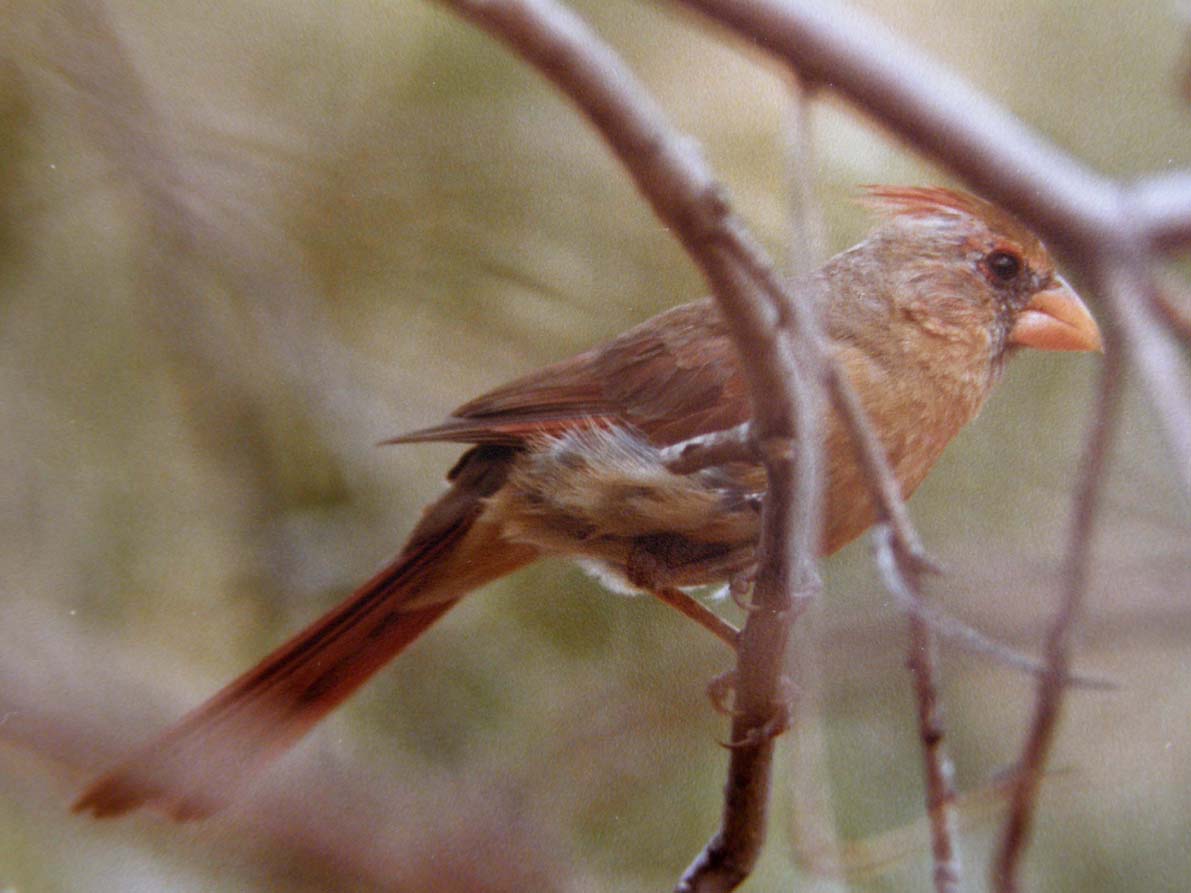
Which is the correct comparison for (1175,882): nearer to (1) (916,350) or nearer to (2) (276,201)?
(1) (916,350)

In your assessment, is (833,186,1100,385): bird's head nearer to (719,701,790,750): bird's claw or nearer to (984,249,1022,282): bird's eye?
(984,249,1022,282): bird's eye

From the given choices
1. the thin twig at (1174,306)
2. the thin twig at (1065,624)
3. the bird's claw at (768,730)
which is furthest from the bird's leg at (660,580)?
the thin twig at (1174,306)

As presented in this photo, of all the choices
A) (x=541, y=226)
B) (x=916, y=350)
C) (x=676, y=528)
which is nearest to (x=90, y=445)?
(x=541, y=226)

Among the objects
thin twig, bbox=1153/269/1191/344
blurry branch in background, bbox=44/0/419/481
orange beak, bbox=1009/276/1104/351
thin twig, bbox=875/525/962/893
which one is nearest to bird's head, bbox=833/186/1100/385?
orange beak, bbox=1009/276/1104/351

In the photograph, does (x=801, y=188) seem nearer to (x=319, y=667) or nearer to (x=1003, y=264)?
(x=1003, y=264)

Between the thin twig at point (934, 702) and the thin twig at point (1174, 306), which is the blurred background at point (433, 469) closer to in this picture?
the thin twig at point (934, 702)

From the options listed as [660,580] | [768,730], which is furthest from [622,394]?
[768,730]
